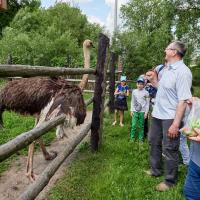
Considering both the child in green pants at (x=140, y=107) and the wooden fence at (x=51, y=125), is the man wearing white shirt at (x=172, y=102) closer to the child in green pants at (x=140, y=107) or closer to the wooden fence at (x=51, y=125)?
the wooden fence at (x=51, y=125)

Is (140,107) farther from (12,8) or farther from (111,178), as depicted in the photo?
(12,8)

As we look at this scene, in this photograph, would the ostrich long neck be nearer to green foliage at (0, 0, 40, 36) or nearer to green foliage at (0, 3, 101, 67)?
green foliage at (0, 3, 101, 67)

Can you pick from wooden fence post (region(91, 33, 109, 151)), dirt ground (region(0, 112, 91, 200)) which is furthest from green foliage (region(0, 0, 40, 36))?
dirt ground (region(0, 112, 91, 200))

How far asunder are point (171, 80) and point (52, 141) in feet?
9.78

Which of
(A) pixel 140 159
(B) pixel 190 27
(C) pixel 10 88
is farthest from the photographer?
(B) pixel 190 27

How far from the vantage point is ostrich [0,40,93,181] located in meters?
5.08

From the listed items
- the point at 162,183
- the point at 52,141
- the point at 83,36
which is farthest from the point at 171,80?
the point at 83,36

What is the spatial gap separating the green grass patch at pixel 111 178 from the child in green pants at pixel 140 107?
62 cm

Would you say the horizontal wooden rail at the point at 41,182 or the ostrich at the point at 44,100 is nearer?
the horizontal wooden rail at the point at 41,182

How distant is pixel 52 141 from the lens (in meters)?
7.48

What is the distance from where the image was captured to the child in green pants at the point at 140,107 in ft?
25.6

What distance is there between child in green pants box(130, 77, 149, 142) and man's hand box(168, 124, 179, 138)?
8.71 ft

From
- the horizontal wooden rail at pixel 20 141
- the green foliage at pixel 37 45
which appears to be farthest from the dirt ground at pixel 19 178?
the green foliage at pixel 37 45

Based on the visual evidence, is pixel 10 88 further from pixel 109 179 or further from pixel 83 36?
pixel 83 36
